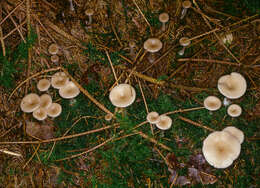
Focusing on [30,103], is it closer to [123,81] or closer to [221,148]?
[123,81]

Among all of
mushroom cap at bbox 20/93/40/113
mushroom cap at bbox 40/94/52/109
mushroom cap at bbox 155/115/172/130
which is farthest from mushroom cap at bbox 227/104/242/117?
mushroom cap at bbox 20/93/40/113

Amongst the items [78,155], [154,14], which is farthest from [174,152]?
[154,14]

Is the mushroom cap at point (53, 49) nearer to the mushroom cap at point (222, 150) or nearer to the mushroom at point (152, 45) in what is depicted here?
the mushroom at point (152, 45)

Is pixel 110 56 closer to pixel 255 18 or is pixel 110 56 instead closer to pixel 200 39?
pixel 200 39

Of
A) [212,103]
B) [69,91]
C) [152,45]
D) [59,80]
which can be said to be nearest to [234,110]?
[212,103]

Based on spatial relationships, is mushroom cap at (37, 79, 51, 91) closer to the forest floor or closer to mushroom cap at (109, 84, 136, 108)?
the forest floor
